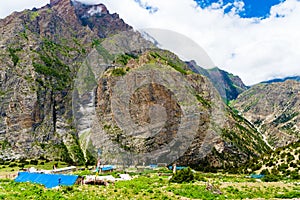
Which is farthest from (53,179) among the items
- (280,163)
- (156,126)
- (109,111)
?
(109,111)

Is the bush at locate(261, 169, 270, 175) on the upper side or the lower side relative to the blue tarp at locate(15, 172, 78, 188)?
lower

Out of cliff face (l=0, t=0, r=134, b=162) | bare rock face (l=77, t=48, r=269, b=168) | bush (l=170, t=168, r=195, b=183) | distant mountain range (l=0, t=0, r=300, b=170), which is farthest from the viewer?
cliff face (l=0, t=0, r=134, b=162)

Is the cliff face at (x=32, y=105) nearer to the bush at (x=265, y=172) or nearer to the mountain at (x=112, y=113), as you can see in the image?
the mountain at (x=112, y=113)

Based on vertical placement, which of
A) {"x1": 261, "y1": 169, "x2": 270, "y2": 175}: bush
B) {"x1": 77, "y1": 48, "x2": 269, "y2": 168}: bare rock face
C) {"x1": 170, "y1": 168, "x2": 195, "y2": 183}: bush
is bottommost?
{"x1": 261, "y1": 169, "x2": 270, "y2": 175}: bush

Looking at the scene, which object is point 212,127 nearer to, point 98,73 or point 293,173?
point 293,173

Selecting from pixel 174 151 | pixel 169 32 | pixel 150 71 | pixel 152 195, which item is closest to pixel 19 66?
pixel 150 71

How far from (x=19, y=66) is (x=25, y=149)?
52.7 metres

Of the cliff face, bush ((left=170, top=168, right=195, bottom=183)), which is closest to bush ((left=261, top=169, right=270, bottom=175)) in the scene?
bush ((left=170, top=168, right=195, bottom=183))

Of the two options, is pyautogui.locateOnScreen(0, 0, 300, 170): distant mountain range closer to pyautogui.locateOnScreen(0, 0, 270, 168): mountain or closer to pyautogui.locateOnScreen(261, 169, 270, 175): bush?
pyautogui.locateOnScreen(0, 0, 270, 168): mountain

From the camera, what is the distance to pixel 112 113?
133500 mm

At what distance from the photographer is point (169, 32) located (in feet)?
149

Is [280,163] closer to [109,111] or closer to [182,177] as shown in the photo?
[182,177]

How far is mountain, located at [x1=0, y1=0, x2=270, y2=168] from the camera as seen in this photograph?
369 feet

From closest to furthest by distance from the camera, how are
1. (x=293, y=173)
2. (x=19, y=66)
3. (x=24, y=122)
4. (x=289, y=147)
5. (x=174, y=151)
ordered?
(x=293, y=173) → (x=289, y=147) → (x=174, y=151) → (x=24, y=122) → (x=19, y=66)
